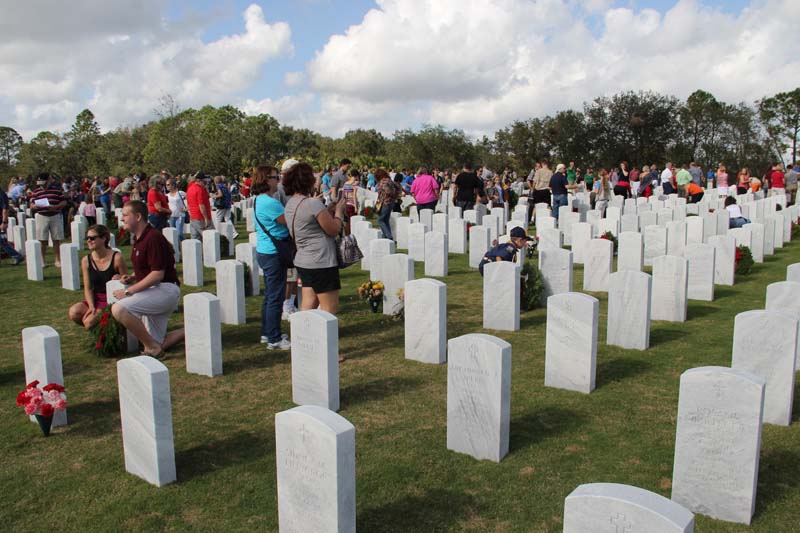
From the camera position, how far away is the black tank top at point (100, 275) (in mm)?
8039

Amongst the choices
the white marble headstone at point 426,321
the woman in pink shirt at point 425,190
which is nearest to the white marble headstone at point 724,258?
the white marble headstone at point 426,321

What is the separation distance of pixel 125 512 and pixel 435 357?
382 cm

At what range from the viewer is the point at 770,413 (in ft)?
18.2

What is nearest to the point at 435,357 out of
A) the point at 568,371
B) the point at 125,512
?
the point at 568,371

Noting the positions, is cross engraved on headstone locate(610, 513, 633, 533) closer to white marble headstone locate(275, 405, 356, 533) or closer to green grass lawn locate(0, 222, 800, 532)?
green grass lawn locate(0, 222, 800, 532)

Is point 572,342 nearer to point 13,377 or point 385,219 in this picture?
point 13,377

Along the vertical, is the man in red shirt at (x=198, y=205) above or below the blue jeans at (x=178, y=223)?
above

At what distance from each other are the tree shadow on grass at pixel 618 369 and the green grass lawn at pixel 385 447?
31 millimetres

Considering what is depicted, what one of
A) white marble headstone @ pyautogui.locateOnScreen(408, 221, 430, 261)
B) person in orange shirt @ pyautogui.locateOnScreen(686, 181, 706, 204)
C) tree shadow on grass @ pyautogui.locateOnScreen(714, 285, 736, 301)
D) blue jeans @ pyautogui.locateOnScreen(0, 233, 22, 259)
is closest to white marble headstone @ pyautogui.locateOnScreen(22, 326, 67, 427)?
white marble headstone @ pyautogui.locateOnScreen(408, 221, 430, 261)

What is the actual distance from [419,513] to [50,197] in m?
12.1

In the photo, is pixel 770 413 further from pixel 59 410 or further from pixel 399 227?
pixel 399 227

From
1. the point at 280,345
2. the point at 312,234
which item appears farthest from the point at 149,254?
the point at 312,234

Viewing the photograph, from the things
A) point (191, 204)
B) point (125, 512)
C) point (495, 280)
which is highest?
point (191, 204)

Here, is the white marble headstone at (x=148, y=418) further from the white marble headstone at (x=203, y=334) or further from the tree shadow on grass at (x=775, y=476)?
the tree shadow on grass at (x=775, y=476)
